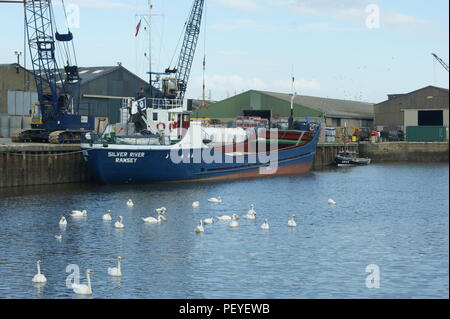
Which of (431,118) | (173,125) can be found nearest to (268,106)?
(431,118)

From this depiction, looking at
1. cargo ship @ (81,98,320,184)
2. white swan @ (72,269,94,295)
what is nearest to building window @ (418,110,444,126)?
cargo ship @ (81,98,320,184)

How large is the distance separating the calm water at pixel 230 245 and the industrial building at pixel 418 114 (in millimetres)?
45967

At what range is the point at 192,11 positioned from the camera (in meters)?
82.1

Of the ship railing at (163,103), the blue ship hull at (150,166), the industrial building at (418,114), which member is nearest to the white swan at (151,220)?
the blue ship hull at (150,166)

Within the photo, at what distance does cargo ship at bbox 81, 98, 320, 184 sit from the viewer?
182ft

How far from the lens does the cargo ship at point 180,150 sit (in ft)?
182

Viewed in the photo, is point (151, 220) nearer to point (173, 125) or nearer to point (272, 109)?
point (173, 125)

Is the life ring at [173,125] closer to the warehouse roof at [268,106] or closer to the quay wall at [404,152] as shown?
the warehouse roof at [268,106]

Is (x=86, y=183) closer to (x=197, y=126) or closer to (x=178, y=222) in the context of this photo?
(x=197, y=126)

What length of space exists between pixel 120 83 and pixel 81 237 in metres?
Answer: 57.8

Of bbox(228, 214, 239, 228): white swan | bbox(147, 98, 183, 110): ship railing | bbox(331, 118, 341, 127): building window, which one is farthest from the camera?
bbox(331, 118, 341, 127): building window

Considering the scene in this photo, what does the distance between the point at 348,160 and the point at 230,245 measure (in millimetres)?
60321

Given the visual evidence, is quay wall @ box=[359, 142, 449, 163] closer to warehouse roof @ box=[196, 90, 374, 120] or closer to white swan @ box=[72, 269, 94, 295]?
warehouse roof @ box=[196, 90, 374, 120]

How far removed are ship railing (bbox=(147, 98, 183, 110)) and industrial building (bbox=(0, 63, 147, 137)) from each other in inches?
632
